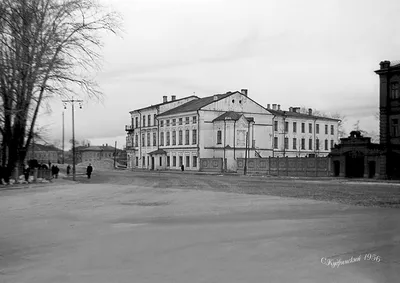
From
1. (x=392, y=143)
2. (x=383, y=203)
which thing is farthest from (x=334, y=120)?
(x=383, y=203)

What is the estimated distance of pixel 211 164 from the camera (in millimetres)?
74438

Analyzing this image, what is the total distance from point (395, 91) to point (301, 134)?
44410 millimetres

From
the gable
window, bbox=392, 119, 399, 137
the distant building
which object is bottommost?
the distant building

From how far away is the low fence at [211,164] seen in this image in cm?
7275

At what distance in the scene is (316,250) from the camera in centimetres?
1005

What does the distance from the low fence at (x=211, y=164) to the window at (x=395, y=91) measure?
28.6 meters

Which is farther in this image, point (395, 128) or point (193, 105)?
point (193, 105)

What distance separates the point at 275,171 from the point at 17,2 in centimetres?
4715

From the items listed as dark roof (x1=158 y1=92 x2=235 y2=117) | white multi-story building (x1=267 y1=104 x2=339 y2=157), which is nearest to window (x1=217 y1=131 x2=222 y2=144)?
dark roof (x1=158 y1=92 x2=235 y2=117)

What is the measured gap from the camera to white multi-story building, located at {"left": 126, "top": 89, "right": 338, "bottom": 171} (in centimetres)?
7738
